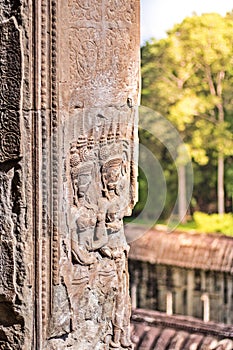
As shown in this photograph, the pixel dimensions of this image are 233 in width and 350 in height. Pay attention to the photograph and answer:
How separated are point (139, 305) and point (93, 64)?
6.32 metres

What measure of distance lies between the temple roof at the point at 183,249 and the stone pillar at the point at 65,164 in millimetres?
5361

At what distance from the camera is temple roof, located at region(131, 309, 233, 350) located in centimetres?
596

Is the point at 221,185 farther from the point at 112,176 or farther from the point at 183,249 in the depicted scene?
the point at 112,176

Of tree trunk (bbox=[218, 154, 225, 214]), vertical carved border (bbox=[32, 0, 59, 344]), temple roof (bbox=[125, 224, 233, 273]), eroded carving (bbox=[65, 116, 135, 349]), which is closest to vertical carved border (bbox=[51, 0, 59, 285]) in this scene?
vertical carved border (bbox=[32, 0, 59, 344])

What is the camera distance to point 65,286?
3.84 metres

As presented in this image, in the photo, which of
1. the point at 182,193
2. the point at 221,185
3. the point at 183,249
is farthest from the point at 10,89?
the point at 221,185

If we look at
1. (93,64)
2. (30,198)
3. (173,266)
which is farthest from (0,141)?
(173,266)

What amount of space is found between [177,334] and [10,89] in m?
2.89

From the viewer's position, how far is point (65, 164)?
3.80 meters

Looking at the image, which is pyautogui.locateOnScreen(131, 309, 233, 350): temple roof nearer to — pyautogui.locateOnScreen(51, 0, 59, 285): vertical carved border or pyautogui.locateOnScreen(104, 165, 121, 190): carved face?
pyautogui.locateOnScreen(104, 165, 121, 190): carved face

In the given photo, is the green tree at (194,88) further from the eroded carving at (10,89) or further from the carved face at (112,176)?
the eroded carving at (10,89)

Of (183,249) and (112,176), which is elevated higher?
(112,176)

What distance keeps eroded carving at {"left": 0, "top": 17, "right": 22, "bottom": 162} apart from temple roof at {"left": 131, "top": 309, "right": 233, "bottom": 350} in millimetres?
2624

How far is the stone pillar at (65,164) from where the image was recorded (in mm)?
3693
